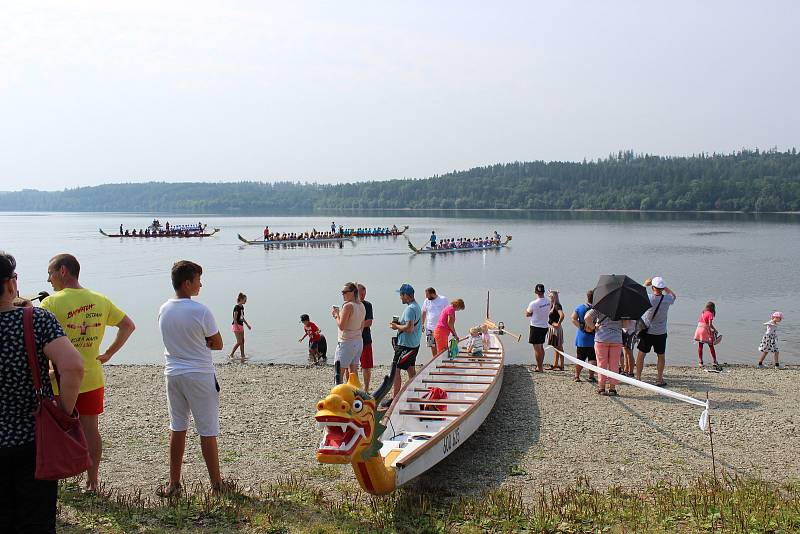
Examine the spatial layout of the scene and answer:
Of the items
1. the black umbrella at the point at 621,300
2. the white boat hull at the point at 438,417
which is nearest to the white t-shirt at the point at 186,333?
the white boat hull at the point at 438,417

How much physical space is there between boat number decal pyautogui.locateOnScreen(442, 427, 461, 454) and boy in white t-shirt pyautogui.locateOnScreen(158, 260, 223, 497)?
8.63ft

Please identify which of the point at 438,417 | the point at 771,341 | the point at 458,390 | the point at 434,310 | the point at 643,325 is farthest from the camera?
the point at 771,341

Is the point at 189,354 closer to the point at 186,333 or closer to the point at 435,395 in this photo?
the point at 186,333

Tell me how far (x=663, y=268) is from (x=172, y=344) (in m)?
44.1

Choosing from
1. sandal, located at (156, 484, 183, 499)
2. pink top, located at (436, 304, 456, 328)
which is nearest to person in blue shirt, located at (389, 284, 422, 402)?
pink top, located at (436, 304, 456, 328)

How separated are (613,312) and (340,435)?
246 inches

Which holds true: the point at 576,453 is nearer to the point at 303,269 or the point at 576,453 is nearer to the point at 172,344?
the point at 172,344

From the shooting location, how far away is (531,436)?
9133mm

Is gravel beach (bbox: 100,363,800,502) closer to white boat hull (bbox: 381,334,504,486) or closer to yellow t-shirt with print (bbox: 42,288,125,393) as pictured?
white boat hull (bbox: 381,334,504,486)

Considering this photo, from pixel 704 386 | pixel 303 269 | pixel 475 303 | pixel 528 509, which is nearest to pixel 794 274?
pixel 475 303

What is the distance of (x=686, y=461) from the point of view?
8.09 metres

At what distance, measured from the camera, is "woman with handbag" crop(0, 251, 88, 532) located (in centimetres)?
387

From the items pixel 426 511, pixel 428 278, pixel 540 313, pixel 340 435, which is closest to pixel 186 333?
pixel 340 435

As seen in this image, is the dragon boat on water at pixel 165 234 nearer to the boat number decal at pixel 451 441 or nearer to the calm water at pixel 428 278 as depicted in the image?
the calm water at pixel 428 278
